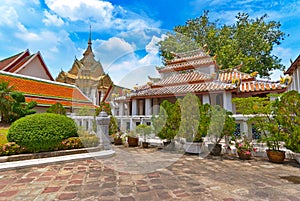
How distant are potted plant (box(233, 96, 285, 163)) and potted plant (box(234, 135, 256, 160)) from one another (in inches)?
16.3

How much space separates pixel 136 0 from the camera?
21.7 ft

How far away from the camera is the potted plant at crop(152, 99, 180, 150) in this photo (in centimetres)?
659

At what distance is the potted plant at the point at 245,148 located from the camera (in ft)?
17.6

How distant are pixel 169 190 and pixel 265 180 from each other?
209cm

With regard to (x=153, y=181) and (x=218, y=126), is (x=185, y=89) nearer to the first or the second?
(x=218, y=126)

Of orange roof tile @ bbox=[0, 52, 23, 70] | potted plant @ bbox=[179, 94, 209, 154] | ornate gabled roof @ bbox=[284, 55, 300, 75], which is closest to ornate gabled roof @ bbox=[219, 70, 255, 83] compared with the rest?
ornate gabled roof @ bbox=[284, 55, 300, 75]

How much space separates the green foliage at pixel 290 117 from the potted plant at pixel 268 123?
9 centimetres

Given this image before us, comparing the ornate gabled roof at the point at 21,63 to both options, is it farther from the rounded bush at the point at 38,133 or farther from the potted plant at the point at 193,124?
the potted plant at the point at 193,124

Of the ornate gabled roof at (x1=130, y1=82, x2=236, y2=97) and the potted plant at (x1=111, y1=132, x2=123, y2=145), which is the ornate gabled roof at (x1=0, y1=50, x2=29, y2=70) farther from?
the potted plant at (x1=111, y1=132, x2=123, y2=145)

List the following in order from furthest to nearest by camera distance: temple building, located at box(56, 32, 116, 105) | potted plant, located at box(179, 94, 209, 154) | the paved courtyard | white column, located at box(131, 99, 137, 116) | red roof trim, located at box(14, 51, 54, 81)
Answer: temple building, located at box(56, 32, 116, 105) → red roof trim, located at box(14, 51, 54, 81) → white column, located at box(131, 99, 137, 116) → potted plant, located at box(179, 94, 209, 154) → the paved courtyard

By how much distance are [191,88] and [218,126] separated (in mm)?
5111

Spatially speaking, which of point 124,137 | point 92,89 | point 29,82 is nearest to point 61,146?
point 124,137

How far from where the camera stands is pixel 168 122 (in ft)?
22.0

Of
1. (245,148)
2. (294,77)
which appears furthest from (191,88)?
(245,148)
